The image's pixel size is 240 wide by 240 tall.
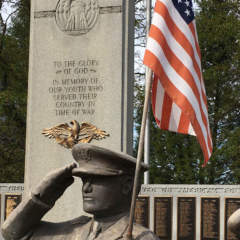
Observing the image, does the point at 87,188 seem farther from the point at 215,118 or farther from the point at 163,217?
the point at 215,118

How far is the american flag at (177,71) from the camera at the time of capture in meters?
5.33

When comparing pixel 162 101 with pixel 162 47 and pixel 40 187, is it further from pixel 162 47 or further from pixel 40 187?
pixel 40 187

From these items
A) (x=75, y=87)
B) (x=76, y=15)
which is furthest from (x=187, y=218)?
(x=76, y=15)

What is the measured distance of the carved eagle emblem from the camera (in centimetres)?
987

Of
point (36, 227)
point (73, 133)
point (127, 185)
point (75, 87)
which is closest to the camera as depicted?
point (127, 185)

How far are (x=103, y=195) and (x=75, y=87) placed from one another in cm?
611

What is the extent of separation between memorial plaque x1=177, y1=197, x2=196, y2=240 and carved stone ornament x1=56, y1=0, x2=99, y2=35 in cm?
279

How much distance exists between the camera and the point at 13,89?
1914 centimetres

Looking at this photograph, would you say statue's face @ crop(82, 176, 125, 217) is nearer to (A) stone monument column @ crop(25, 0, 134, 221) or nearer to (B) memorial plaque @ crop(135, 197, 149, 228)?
(A) stone monument column @ crop(25, 0, 134, 221)

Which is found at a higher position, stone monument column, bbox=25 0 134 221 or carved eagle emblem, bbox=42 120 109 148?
stone monument column, bbox=25 0 134 221

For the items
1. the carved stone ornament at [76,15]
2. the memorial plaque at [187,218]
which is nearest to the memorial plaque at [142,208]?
the memorial plaque at [187,218]

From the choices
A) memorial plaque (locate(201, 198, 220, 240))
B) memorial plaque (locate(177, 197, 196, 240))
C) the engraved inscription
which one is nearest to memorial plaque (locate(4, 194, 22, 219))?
the engraved inscription

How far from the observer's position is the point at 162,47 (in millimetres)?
5336

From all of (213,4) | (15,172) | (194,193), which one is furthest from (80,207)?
(213,4)
